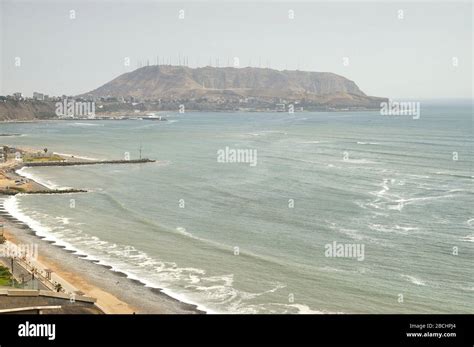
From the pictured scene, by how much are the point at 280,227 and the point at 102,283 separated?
42.9 feet

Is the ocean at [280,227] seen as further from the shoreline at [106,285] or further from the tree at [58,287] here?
the tree at [58,287]

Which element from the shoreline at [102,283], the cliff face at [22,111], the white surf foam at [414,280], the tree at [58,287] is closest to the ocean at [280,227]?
the white surf foam at [414,280]

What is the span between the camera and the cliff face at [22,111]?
577ft

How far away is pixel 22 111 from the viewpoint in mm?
183625

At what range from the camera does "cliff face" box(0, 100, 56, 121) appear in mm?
175750

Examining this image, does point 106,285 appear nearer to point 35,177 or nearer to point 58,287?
point 58,287

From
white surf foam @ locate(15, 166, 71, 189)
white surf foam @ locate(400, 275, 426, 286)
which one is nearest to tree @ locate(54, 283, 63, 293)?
white surf foam @ locate(400, 275, 426, 286)

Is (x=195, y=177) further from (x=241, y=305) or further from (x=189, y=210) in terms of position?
(x=241, y=305)

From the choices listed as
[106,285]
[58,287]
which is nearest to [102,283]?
[106,285]

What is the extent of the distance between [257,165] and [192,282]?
128 feet

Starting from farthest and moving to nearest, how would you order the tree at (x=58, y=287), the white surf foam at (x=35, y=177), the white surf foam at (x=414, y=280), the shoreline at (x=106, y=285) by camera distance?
the white surf foam at (x=35, y=177), the white surf foam at (x=414, y=280), the tree at (x=58, y=287), the shoreline at (x=106, y=285)

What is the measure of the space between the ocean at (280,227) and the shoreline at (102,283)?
1.90ft

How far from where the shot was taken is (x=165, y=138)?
359ft
